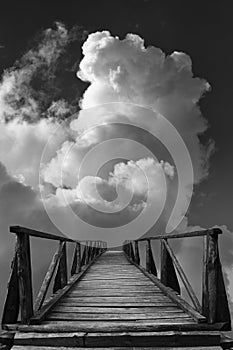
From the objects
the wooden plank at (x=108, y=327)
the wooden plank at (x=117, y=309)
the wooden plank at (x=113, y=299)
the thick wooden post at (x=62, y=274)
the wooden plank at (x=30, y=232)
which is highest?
the wooden plank at (x=30, y=232)

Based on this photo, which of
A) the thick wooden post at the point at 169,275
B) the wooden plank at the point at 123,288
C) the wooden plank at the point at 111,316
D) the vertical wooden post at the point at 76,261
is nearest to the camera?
the wooden plank at the point at 111,316

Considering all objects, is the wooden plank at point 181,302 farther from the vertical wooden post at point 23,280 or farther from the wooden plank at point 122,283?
the vertical wooden post at point 23,280

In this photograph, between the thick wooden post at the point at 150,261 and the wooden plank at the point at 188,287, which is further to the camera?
the thick wooden post at the point at 150,261

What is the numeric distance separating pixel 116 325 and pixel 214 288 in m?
1.42

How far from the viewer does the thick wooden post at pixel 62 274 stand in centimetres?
692

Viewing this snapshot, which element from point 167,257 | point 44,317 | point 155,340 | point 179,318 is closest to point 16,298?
point 44,317

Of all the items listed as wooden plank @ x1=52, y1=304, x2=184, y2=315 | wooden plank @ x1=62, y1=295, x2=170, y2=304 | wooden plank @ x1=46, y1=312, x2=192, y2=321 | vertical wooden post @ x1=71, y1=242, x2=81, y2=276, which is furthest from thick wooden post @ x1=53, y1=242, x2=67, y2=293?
vertical wooden post @ x1=71, y1=242, x2=81, y2=276

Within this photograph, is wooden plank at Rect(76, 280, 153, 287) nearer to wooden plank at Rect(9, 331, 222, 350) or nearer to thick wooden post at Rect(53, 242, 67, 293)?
thick wooden post at Rect(53, 242, 67, 293)

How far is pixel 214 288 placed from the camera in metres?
4.47

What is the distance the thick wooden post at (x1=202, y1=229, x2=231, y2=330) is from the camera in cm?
445

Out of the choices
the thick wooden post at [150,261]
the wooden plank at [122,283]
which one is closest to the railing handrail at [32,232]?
the wooden plank at [122,283]

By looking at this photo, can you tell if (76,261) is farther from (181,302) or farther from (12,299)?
(12,299)

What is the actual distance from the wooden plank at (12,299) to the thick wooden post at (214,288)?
8.63ft

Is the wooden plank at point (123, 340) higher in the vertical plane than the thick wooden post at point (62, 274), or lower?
lower
